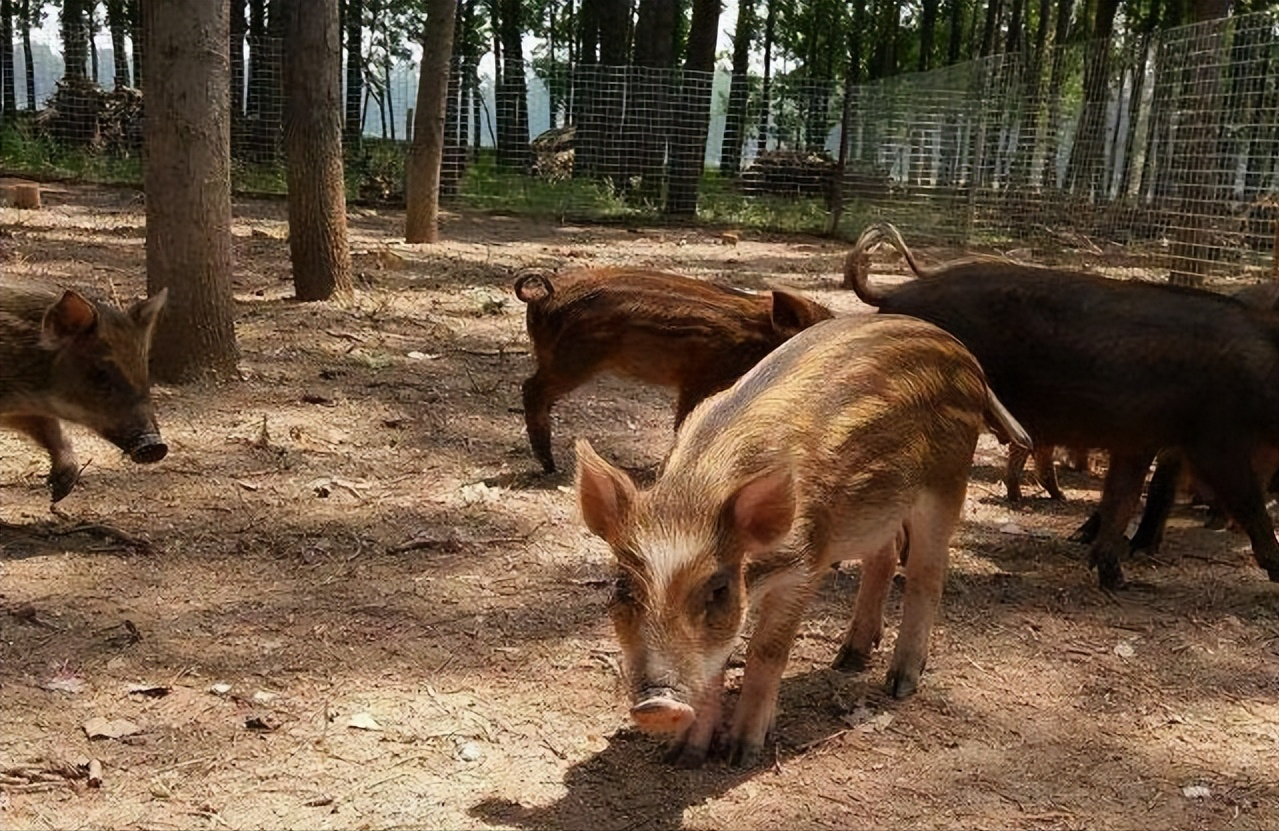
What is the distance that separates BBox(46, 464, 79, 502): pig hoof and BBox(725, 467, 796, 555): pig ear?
322cm

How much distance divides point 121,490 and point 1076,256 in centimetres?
1049

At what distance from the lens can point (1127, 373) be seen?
15.8ft

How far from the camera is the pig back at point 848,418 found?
306 centimetres

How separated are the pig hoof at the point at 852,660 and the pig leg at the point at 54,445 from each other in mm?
3095

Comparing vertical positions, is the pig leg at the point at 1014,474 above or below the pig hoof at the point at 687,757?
above

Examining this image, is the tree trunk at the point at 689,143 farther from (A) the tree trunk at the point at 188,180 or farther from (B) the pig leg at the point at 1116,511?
(B) the pig leg at the point at 1116,511

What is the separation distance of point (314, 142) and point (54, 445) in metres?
3.92

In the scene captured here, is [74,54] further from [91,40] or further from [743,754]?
[743,754]

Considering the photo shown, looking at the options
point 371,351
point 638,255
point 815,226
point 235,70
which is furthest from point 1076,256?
point 235,70

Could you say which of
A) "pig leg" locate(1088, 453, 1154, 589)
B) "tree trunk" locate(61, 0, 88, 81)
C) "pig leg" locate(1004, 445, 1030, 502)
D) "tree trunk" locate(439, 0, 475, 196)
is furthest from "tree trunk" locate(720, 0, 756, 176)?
"pig leg" locate(1088, 453, 1154, 589)

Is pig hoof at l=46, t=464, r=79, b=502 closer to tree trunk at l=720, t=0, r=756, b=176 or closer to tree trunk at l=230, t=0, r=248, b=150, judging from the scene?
tree trunk at l=230, t=0, r=248, b=150

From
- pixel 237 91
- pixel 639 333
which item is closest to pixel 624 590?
pixel 639 333

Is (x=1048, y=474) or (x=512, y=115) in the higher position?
(x=512, y=115)

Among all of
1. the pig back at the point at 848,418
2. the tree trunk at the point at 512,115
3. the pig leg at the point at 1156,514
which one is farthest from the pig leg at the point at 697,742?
the tree trunk at the point at 512,115
